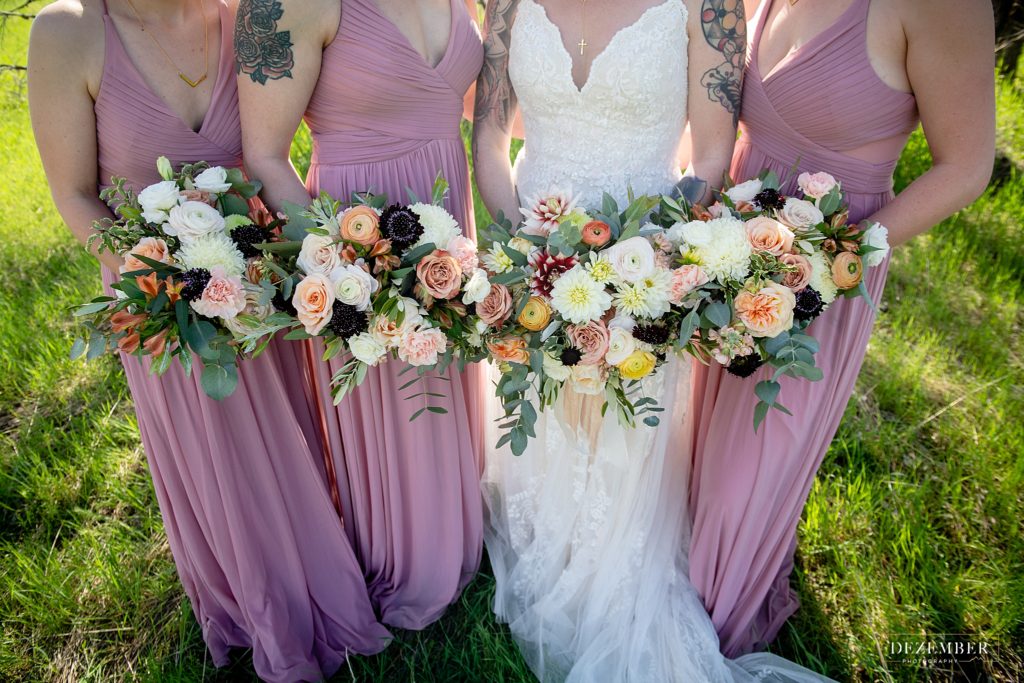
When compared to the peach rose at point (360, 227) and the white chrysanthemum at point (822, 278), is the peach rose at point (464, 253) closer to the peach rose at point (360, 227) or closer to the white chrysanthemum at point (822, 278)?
the peach rose at point (360, 227)

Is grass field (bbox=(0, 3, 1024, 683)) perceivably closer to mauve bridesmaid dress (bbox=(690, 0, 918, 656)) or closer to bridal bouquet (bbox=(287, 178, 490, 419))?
mauve bridesmaid dress (bbox=(690, 0, 918, 656))

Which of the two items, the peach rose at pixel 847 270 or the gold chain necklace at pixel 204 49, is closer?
the peach rose at pixel 847 270

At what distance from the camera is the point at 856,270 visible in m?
1.63

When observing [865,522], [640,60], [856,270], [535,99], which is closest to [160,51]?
[535,99]

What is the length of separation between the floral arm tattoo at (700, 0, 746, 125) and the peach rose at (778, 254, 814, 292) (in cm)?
63

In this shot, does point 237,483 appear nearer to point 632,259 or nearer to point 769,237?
point 632,259

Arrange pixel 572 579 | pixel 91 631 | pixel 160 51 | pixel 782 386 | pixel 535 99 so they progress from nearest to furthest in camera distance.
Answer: pixel 160 51
pixel 782 386
pixel 535 99
pixel 572 579
pixel 91 631

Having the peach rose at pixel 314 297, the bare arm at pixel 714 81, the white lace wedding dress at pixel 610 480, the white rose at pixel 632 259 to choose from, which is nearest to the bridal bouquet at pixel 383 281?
the peach rose at pixel 314 297

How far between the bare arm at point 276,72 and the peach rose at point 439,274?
448 millimetres

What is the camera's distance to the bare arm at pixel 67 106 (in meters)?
1.72

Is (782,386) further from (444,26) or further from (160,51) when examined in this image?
(160,51)

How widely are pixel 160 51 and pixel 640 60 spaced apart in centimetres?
142

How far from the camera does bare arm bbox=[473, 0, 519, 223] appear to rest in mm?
2211

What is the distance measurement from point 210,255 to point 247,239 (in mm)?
111
